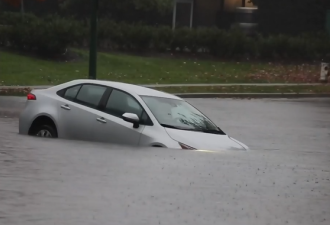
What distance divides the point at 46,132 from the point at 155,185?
5.21 meters

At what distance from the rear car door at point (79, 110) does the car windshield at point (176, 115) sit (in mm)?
865

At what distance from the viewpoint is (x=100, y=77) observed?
31984mm

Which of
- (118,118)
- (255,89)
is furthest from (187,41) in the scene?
(118,118)

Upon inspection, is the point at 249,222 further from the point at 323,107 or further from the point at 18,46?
the point at 18,46

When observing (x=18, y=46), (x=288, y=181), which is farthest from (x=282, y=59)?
(x=288, y=181)

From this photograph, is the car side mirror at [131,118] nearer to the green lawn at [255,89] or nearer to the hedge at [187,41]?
the green lawn at [255,89]

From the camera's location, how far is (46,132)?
1477 centimetres

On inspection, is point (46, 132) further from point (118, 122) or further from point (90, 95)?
point (118, 122)

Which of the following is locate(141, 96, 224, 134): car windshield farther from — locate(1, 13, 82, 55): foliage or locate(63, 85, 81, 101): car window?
locate(1, 13, 82, 55): foliage

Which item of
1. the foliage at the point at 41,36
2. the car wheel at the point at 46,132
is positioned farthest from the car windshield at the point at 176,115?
the foliage at the point at 41,36

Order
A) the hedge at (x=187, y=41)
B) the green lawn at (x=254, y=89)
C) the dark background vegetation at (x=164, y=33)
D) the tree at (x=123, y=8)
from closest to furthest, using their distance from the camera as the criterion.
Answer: the green lawn at (x=254, y=89), the dark background vegetation at (x=164, y=33), the hedge at (x=187, y=41), the tree at (x=123, y=8)

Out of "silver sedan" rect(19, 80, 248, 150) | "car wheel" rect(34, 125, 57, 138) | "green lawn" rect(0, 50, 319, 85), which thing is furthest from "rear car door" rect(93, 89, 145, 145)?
A: "green lawn" rect(0, 50, 319, 85)

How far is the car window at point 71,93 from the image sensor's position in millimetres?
14634

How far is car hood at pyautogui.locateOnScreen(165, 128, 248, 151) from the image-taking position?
13359mm
